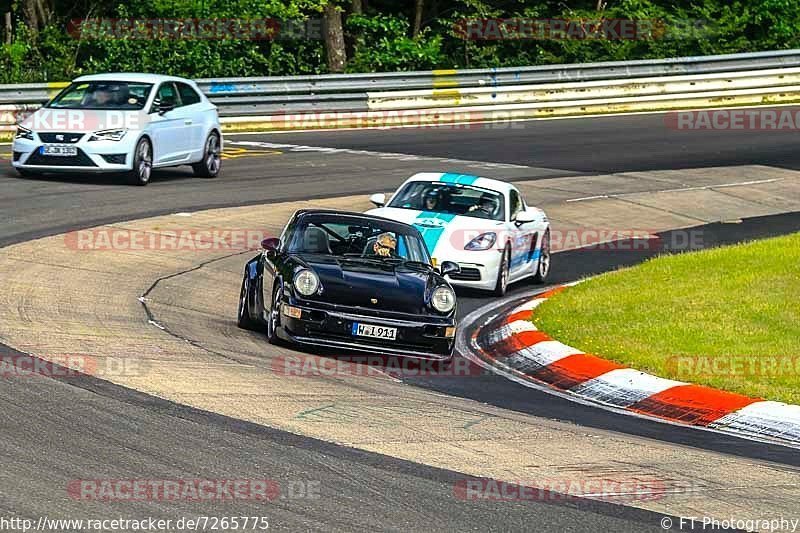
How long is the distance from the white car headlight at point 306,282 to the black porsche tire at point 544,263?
20.0ft

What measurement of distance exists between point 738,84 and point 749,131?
8.97 ft

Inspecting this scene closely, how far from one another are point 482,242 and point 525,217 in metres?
1.10

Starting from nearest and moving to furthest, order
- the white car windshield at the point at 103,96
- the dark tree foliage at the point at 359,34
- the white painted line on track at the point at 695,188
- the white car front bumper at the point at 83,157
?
the white car front bumper at the point at 83,157
the white car windshield at the point at 103,96
the white painted line on track at the point at 695,188
the dark tree foliage at the point at 359,34

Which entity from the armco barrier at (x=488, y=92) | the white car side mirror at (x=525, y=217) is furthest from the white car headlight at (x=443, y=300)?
Result: the armco barrier at (x=488, y=92)

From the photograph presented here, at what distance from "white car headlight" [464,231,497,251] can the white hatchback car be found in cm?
691

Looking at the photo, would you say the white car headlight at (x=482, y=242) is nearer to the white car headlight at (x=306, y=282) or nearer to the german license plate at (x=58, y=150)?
the white car headlight at (x=306, y=282)

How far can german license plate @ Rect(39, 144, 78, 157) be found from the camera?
827 inches

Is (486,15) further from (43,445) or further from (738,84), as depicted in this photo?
(43,445)

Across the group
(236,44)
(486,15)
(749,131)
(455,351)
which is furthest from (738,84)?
(455,351)

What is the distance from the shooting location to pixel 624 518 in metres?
7.14

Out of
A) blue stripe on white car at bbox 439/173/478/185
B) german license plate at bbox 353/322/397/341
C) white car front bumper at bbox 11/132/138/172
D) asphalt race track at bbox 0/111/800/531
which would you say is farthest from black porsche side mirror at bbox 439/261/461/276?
white car front bumper at bbox 11/132/138/172

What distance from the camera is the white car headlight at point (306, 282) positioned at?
12086mm

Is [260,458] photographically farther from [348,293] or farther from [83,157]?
[83,157]

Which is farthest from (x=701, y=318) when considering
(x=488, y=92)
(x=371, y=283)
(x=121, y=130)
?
(x=488, y=92)
